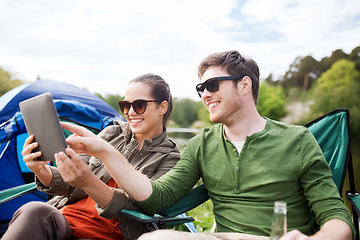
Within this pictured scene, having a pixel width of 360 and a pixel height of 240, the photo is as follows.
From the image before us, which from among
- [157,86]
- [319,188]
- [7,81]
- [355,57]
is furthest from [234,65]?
[355,57]

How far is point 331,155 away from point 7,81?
63.8 feet

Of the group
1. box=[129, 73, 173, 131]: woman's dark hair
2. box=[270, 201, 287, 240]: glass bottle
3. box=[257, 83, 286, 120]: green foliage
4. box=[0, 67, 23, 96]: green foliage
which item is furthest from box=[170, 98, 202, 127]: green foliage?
box=[270, 201, 287, 240]: glass bottle

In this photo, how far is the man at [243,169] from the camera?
147 cm

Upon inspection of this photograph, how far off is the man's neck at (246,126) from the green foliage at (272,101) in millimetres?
19580

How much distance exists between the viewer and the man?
4.83 feet

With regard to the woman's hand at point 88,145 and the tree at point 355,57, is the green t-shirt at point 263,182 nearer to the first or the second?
the woman's hand at point 88,145

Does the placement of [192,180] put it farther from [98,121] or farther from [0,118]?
[0,118]

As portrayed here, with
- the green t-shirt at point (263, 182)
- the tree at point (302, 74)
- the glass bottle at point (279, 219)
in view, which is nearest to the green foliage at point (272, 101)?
the tree at point (302, 74)

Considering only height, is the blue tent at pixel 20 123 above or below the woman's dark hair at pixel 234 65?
below

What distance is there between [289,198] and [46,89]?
306 cm

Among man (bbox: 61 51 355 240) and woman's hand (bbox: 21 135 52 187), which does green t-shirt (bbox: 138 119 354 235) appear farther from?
woman's hand (bbox: 21 135 52 187)

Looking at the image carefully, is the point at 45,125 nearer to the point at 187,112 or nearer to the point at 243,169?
the point at 243,169

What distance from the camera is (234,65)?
5.63ft

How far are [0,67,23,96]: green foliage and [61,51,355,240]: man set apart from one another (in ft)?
58.0
